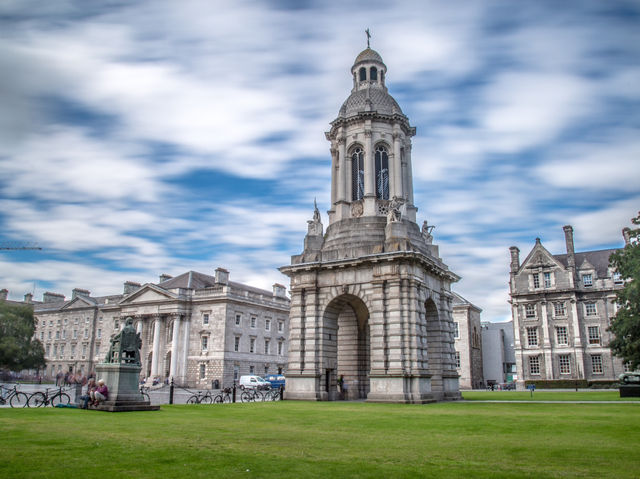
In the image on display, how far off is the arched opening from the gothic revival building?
64 mm

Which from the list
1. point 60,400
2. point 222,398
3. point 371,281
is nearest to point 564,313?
point 371,281

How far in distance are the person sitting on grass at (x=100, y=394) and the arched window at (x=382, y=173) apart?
19.5 metres

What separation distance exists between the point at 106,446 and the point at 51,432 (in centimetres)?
299

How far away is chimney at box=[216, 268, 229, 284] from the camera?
64500 millimetres

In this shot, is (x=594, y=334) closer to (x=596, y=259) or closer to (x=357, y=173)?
(x=596, y=259)

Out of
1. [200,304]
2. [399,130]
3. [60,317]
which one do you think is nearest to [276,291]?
[200,304]

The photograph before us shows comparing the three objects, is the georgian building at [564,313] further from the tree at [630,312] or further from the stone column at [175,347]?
the stone column at [175,347]

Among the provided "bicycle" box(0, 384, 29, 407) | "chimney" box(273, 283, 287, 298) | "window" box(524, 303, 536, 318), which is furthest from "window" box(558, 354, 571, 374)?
"bicycle" box(0, 384, 29, 407)

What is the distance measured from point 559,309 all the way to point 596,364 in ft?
23.6

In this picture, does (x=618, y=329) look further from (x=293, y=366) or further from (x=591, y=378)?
(x=591, y=378)

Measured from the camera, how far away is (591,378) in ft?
194

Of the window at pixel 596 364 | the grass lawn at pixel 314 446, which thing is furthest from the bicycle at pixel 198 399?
the window at pixel 596 364

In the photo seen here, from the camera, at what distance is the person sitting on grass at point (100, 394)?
19.3 metres

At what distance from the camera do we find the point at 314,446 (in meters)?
11.2
